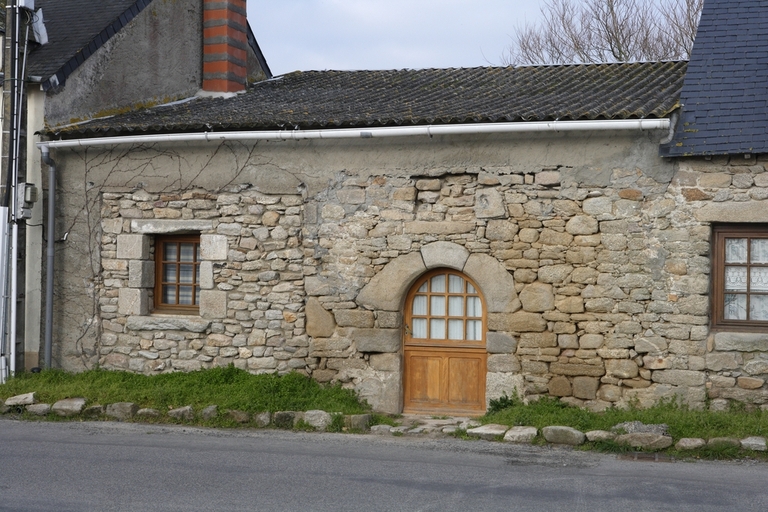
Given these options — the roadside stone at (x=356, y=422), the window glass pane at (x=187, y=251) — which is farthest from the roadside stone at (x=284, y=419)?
the window glass pane at (x=187, y=251)

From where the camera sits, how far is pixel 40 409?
9.41 metres

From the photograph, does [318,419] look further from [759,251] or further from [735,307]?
[759,251]

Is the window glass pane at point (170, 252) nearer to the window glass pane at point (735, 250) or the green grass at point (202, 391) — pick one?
the green grass at point (202, 391)

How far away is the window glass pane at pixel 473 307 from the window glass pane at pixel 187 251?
3.43 m

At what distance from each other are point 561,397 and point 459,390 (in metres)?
1.17

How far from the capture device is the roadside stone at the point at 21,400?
957 cm

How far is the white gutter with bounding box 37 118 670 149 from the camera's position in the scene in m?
8.82

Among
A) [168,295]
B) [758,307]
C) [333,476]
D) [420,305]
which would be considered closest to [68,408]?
[168,295]

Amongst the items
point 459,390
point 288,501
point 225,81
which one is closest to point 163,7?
point 225,81

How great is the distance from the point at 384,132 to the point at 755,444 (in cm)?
472

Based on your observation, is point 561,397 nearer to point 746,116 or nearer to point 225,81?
point 746,116

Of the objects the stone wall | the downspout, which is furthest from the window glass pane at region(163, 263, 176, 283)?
the downspout

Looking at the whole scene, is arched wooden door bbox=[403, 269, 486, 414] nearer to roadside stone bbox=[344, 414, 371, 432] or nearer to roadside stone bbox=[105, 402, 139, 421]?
roadside stone bbox=[344, 414, 371, 432]

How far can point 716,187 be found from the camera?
8820 mm
